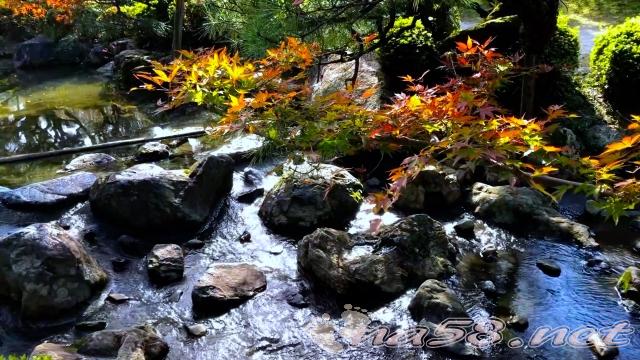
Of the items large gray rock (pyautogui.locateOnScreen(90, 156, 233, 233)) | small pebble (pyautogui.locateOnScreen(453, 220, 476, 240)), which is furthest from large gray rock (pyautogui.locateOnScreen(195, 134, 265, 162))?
small pebble (pyautogui.locateOnScreen(453, 220, 476, 240))

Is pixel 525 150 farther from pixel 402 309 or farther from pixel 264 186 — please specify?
pixel 264 186

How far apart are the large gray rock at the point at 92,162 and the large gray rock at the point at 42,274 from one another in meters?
2.84

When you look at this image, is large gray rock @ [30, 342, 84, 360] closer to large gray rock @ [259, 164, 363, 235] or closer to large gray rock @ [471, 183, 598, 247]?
large gray rock @ [259, 164, 363, 235]

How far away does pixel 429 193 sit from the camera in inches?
226

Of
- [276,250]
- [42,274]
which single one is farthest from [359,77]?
[42,274]

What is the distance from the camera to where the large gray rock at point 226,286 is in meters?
4.19

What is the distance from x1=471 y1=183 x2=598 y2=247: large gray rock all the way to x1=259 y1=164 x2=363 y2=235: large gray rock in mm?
1389

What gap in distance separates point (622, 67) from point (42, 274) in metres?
6.70

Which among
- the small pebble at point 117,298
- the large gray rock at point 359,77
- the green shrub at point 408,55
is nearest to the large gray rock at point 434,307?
the small pebble at point 117,298

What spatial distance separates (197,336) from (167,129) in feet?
17.8

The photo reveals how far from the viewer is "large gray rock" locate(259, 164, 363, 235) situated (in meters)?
5.35

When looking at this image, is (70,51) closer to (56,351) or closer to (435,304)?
(56,351)

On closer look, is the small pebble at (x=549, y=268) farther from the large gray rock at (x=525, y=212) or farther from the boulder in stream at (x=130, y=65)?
the boulder in stream at (x=130, y=65)

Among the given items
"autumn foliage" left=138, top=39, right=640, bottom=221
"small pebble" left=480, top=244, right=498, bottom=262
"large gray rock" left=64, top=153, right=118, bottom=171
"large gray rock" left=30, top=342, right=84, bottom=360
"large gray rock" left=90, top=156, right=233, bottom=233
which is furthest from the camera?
"large gray rock" left=64, top=153, right=118, bottom=171
